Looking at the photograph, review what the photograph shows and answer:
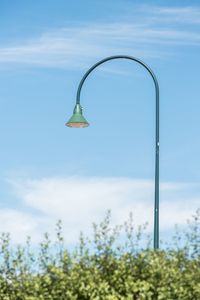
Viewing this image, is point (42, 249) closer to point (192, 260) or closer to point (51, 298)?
point (51, 298)

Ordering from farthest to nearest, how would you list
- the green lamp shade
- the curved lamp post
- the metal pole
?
the green lamp shade < the curved lamp post < the metal pole

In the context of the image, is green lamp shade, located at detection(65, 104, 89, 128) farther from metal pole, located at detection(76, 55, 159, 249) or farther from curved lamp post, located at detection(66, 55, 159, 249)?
metal pole, located at detection(76, 55, 159, 249)

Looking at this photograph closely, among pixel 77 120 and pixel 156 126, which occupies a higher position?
pixel 77 120

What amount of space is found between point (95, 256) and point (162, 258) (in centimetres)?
99

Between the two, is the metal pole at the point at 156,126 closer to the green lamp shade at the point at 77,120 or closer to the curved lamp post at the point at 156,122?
the curved lamp post at the point at 156,122

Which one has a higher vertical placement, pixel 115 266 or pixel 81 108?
pixel 81 108

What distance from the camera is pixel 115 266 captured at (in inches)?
466

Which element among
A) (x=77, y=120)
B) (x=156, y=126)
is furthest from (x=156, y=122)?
(x=77, y=120)

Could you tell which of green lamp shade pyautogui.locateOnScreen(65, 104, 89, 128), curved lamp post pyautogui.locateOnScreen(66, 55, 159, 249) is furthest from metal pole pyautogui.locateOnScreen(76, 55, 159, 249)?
green lamp shade pyautogui.locateOnScreen(65, 104, 89, 128)

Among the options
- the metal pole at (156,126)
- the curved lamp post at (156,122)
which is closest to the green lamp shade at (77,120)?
the curved lamp post at (156,122)

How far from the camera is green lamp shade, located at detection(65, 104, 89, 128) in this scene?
725 inches

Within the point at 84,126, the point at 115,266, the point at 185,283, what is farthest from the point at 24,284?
the point at 84,126

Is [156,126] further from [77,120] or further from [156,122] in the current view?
[77,120]

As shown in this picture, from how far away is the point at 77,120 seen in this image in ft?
60.4
